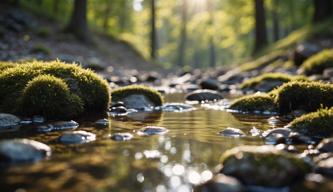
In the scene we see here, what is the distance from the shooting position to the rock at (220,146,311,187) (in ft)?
12.0

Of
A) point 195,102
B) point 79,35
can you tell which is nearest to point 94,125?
point 195,102

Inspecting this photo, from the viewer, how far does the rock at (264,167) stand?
3.65 m

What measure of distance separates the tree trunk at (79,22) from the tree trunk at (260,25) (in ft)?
36.5

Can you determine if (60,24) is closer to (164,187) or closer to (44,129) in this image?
(44,129)

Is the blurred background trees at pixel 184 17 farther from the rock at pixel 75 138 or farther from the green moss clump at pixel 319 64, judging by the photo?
the rock at pixel 75 138

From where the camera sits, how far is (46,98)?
6.78 metres

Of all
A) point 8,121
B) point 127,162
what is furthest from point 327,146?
point 8,121

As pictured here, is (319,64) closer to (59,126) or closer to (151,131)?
(151,131)

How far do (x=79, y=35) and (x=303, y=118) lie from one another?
20059mm

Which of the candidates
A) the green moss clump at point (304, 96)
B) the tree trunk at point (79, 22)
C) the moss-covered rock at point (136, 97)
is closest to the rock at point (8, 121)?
the moss-covered rock at point (136, 97)

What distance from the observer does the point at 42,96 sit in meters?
6.71

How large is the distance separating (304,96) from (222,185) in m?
4.83

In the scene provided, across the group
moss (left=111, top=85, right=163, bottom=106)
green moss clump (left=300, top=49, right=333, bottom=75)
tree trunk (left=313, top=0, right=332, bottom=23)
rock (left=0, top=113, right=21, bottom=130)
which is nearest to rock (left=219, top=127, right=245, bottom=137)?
rock (left=0, top=113, right=21, bottom=130)

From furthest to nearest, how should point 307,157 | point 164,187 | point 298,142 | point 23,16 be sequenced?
point 23,16 < point 298,142 < point 307,157 < point 164,187
